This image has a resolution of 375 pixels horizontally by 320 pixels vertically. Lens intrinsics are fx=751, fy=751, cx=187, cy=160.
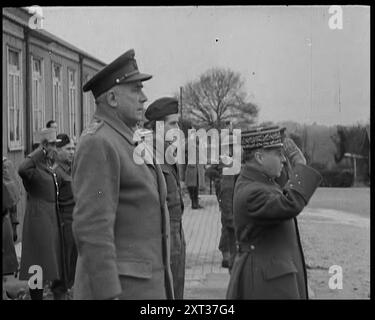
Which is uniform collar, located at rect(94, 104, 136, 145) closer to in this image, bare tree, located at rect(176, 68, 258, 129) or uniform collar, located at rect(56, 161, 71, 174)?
bare tree, located at rect(176, 68, 258, 129)

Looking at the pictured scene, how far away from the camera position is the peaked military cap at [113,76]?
3061 millimetres

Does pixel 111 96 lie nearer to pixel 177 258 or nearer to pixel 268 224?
pixel 268 224

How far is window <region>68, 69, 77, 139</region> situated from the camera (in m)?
4.12

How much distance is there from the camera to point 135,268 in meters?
2.89

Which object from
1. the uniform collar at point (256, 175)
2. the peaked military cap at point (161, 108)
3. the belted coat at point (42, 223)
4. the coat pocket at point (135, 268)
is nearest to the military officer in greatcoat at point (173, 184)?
the peaked military cap at point (161, 108)

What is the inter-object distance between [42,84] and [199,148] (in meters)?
0.96

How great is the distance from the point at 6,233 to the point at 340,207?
7.51 feet

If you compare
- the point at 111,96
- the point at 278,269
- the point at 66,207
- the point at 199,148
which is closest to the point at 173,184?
the point at 199,148

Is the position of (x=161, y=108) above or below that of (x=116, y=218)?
above

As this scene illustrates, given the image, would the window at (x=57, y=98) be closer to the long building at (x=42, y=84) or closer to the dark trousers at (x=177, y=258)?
the long building at (x=42, y=84)

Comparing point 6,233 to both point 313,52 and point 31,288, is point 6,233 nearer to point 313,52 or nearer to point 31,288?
point 31,288

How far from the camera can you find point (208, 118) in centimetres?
398

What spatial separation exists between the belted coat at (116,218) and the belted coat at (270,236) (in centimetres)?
44

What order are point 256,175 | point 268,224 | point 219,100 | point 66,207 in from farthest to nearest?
point 66,207 → point 219,100 → point 256,175 → point 268,224
